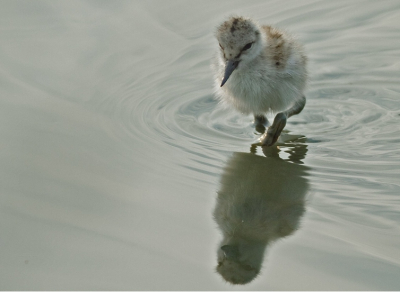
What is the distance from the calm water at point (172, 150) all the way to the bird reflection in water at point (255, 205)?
0.06 ft

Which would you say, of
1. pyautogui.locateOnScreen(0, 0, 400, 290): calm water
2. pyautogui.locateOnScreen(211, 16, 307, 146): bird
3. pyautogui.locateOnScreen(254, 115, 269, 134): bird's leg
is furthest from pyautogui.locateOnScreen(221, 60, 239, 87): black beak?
pyautogui.locateOnScreen(254, 115, 269, 134): bird's leg

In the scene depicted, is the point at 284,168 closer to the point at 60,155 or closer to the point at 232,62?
the point at 232,62

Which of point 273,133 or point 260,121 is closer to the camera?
point 273,133

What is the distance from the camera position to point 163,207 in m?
2.61

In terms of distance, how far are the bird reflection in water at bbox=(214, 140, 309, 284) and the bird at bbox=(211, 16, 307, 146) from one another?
0.93ft

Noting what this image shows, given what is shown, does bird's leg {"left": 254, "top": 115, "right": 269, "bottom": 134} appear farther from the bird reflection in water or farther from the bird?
the bird reflection in water

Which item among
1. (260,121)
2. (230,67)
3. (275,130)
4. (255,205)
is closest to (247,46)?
(230,67)

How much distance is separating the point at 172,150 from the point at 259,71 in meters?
0.66

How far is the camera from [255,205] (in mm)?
2723

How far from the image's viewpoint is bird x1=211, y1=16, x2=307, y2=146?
11.0 feet

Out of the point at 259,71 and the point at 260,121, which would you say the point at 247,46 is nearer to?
the point at 259,71

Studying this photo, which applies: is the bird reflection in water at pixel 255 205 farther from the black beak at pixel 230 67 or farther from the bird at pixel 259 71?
the black beak at pixel 230 67

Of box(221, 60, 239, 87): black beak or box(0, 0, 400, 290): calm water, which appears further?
box(221, 60, 239, 87): black beak

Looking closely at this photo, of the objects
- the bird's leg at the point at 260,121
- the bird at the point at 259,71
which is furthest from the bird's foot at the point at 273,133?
the bird's leg at the point at 260,121
